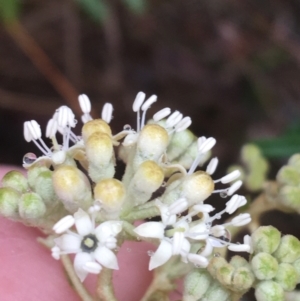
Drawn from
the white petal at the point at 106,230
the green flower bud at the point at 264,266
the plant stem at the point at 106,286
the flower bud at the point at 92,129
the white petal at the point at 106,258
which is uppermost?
the flower bud at the point at 92,129

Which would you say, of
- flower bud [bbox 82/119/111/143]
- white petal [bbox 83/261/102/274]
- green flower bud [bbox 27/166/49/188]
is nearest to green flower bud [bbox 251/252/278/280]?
white petal [bbox 83/261/102/274]

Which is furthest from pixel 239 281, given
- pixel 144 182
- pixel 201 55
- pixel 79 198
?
pixel 201 55

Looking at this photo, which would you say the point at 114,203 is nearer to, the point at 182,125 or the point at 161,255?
the point at 161,255

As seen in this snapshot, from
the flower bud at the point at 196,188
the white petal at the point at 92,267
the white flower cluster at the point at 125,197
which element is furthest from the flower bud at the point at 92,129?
the white petal at the point at 92,267

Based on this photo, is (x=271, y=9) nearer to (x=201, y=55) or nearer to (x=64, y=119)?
(x=201, y=55)

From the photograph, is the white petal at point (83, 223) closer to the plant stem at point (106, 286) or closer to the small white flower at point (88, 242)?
the small white flower at point (88, 242)

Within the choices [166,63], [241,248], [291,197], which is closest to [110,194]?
[241,248]
